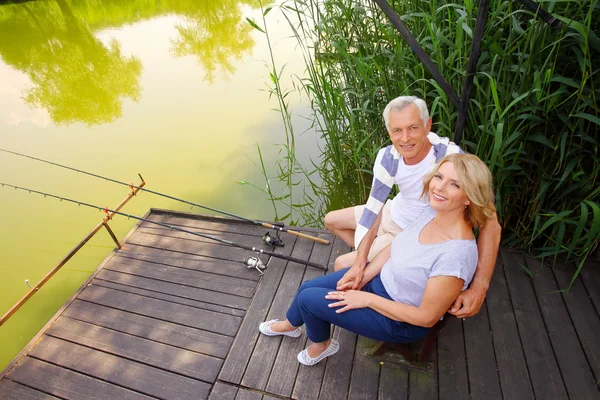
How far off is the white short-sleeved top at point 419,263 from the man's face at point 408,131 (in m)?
0.27

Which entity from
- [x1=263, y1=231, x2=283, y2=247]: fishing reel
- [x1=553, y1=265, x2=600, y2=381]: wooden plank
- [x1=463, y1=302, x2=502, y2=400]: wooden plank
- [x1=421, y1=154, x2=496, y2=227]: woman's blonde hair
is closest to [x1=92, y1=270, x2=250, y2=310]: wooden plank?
[x1=263, y1=231, x2=283, y2=247]: fishing reel

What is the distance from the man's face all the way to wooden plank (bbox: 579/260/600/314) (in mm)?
1278

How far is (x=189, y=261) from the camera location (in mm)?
2418

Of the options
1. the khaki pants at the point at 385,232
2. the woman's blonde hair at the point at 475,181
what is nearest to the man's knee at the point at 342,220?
the khaki pants at the point at 385,232

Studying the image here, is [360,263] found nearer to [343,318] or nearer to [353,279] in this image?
[353,279]

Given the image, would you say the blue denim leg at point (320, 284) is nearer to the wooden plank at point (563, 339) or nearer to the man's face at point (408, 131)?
the man's face at point (408, 131)

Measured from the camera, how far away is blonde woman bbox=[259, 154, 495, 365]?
112 cm

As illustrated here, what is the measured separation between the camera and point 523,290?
189 cm

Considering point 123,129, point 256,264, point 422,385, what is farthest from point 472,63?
point 123,129

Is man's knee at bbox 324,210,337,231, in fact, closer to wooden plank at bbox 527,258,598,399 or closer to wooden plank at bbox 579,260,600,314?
wooden plank at bbox 527,258,598,399

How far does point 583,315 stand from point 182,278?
225cm

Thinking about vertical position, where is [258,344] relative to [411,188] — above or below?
below

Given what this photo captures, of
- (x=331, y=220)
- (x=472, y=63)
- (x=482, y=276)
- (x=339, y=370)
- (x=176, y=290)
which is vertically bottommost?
(x=339, y=370)

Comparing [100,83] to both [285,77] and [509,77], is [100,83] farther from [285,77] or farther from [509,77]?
[509,77]
